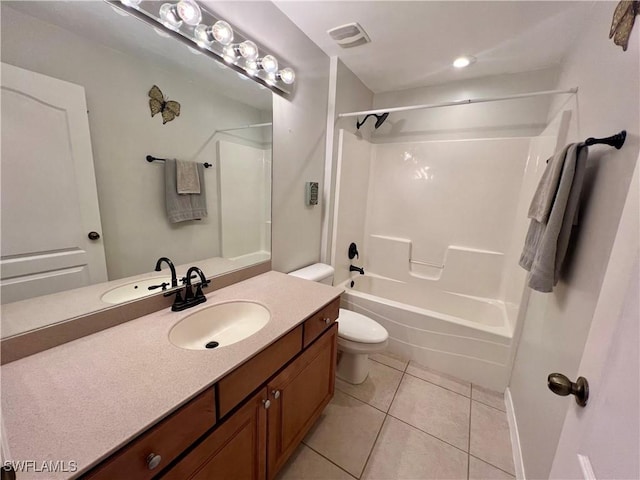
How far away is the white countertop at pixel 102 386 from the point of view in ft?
1.74

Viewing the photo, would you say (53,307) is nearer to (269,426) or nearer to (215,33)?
(269,426)

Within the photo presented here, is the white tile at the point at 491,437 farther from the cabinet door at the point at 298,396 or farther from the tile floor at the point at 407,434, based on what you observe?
the cabinet door at the point at 298,396

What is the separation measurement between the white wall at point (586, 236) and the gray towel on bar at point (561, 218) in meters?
0.04

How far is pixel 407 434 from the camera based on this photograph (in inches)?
58.2

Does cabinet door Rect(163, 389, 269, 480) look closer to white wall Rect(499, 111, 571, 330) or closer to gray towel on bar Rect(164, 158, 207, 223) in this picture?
gray towel on bar Rect(164, 158, 207, 223)

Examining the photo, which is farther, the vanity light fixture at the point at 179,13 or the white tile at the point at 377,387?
the white tile at the point at 377,387

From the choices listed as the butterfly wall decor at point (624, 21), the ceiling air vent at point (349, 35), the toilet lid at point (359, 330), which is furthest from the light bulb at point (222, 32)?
the toilet lid at point (359, 330)

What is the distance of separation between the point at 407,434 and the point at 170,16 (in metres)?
2.42

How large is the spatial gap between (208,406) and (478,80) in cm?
293

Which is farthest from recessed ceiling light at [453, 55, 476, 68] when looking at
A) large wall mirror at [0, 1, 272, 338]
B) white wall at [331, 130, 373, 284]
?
large wall mirror at [0, 1, 272, 338]

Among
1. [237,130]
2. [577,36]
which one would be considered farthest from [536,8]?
[237,130]

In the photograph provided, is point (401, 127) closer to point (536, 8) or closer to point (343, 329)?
point (536, 8)

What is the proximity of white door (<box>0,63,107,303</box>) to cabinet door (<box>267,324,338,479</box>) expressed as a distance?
0.88 metres

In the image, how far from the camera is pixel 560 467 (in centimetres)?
60
